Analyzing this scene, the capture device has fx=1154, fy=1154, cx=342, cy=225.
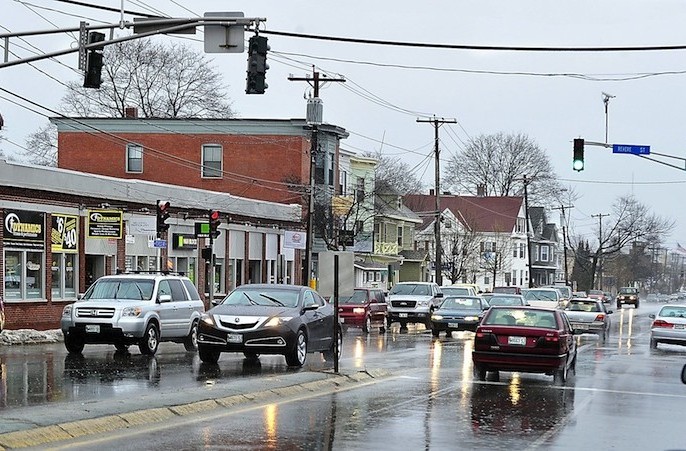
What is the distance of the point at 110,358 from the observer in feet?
81.8

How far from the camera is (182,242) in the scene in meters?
45.0

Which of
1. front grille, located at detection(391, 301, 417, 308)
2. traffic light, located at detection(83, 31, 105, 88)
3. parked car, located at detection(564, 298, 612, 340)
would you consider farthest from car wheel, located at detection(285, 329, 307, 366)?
front grille, located at detection(391, 301, 417, 308)

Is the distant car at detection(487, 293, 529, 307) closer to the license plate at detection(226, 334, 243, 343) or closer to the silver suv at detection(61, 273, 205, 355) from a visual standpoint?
the silver suv at detection(61, 273, 205, 355)

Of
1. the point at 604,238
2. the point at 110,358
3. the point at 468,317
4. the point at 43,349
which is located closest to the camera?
the point at 110,358

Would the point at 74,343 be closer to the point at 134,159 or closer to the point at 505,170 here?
the point at 134,159

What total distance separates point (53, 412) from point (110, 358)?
1120 cm

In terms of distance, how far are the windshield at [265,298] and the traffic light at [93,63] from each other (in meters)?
5.37

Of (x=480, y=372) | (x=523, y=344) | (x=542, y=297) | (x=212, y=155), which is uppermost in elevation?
(x=212, y=155)

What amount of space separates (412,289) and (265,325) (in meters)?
26.8

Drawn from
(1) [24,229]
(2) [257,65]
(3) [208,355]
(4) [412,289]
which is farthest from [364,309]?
(2) [257,65]

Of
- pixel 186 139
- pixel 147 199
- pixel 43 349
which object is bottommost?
pixel 43 349

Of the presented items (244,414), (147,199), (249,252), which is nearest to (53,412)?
(244,414)

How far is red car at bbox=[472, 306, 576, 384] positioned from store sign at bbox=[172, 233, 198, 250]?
23.3 m

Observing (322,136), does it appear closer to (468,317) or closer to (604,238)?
(468,317)
